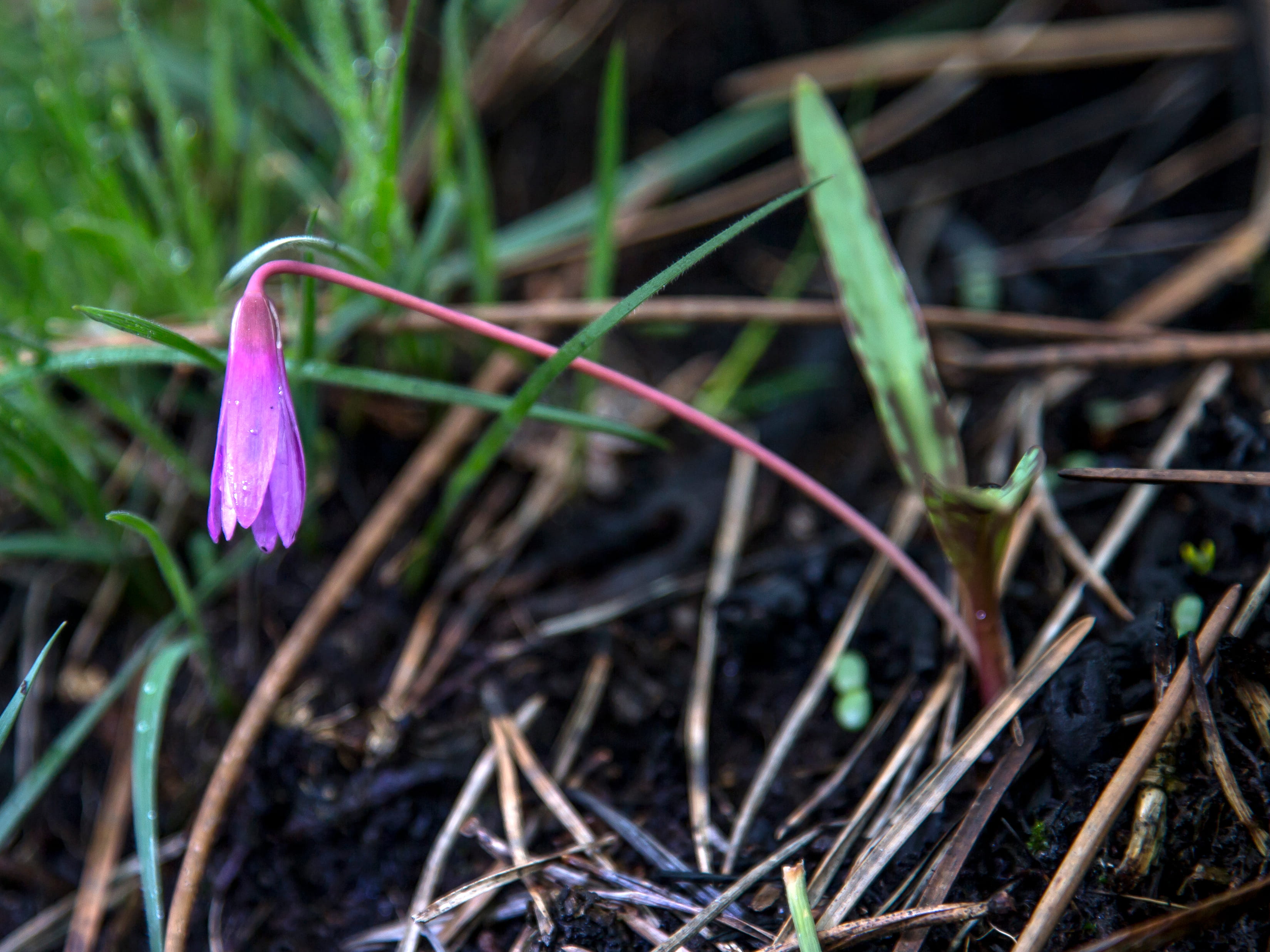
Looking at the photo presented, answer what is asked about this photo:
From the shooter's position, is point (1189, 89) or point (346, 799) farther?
point (1189, 89)

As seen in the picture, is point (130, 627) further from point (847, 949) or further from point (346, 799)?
point (847, 949)

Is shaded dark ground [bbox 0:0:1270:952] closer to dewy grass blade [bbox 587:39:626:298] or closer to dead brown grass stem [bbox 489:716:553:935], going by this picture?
dead brown grass stem [bbox 489:716:553:935]

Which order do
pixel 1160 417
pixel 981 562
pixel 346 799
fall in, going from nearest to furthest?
pixel 981 562 < pixel 346 799 < pixel 1160 417

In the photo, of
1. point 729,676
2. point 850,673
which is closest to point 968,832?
point 850,673

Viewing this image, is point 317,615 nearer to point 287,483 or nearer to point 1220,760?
point 287,483

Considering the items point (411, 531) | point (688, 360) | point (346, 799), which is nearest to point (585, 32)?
point (688, 360)

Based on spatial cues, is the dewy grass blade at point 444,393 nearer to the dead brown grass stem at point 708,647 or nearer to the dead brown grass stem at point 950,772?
the dead brown grass stem at point 708,647

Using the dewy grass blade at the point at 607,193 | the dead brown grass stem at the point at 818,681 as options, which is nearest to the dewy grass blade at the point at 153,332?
the dewy grass blade at the point at 607,193

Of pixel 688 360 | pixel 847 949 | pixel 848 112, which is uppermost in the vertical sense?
pixel 848 112
